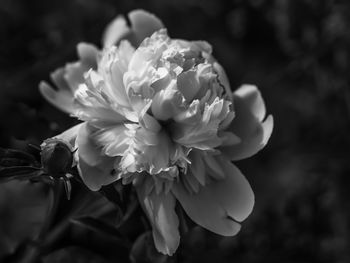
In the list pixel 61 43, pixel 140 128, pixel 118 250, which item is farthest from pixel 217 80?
pixel 61 43

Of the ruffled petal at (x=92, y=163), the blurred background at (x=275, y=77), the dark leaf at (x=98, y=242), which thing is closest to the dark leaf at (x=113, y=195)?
the ruffled petal at (x=92, y=163)

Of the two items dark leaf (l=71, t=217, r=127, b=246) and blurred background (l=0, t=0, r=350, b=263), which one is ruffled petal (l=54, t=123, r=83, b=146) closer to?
dark leaf (l=71, t=217, r=127, b=246)

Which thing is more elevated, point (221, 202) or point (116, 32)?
point (116, 32)

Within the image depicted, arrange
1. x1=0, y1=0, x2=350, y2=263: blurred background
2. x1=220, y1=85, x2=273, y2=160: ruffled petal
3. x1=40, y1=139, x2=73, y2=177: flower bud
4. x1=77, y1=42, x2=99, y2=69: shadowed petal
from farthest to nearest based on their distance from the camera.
A: 1. x1=0, y1=0, x2=350, y2=263: blurred background
2. x1=77, y1=42, x2=99, y2=69: shadowed petal
3. x1=220, y1=85, x2=273, y2=160: ruffled petal
4. x1=40, y1=139, x2=73, y2=177: flower bud

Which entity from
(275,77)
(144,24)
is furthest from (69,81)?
(275,77)

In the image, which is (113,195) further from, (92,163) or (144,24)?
(144,24)

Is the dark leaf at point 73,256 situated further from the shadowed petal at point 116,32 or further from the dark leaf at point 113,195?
the shadowed petal at point 116,32

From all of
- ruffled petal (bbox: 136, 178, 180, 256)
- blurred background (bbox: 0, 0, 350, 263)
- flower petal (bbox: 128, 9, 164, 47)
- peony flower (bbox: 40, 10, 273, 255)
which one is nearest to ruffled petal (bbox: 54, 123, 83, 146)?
peony flower (bbox: 40, 10, 273, 255)
